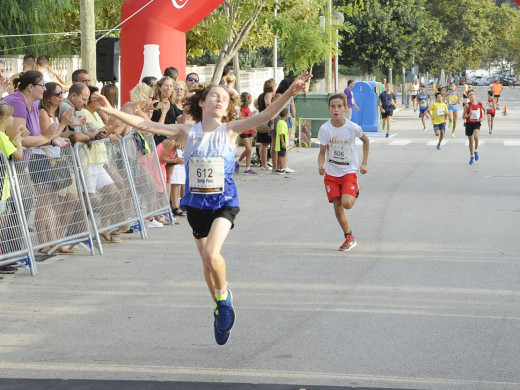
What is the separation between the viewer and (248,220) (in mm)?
12773

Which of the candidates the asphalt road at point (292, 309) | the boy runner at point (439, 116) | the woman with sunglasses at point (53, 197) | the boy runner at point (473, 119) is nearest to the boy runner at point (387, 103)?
the boy runner at point (439, 116)

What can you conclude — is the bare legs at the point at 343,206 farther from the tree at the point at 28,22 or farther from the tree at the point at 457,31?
the tree at the point at 457,31

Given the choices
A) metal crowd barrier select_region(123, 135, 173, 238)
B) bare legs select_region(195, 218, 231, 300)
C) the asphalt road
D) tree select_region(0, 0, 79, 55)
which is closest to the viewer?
the asphalt road

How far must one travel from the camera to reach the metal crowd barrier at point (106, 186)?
1037cm

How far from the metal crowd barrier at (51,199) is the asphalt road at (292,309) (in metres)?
0.25

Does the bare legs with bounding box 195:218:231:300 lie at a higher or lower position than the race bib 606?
lower

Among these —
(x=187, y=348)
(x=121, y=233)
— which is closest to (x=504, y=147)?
(x=121, y=233)

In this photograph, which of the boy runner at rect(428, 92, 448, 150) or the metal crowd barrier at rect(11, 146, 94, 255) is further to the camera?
the boy runner at rect(428, 92, 448, 150)

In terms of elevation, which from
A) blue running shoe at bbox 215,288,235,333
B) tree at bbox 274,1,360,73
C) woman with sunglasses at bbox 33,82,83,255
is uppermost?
tree at bbox 274,1,360,73

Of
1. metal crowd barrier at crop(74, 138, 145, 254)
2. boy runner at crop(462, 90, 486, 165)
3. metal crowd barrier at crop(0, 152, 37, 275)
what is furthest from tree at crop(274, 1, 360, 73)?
metal crowd barrier at crop(0, 152, 37, 275)

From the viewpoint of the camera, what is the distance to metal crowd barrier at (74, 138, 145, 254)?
1037cm

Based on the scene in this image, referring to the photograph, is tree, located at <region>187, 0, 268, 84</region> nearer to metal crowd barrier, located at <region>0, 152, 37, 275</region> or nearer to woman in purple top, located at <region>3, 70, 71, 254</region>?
woman in purple top, located at <region>3, 70, 71, 254</region>

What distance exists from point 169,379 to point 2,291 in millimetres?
3189

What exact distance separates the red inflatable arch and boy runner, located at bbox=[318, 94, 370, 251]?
18.9ft
